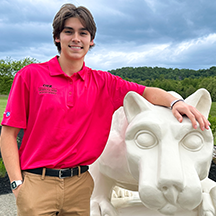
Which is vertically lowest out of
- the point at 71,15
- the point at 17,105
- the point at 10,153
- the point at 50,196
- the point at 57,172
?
the point at 50,196

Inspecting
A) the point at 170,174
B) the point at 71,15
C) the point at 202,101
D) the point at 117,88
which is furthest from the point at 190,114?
the point at 71,15

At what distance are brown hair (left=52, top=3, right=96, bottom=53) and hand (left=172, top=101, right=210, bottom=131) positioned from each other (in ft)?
2.74

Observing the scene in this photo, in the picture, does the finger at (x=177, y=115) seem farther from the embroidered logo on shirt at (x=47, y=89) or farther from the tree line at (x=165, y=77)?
the tree line at (x=165, y=77)

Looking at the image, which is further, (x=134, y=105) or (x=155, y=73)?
(x=155, y=73)

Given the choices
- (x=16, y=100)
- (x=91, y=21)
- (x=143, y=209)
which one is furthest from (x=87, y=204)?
(x=91, y=21)

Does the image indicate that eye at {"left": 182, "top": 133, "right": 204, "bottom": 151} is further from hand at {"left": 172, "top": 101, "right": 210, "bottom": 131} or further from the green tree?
the green tree

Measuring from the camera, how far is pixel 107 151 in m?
2.14

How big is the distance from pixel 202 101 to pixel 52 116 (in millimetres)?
1063

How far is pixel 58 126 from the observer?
1.75 m

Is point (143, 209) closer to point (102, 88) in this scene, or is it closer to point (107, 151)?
point (107, 151)

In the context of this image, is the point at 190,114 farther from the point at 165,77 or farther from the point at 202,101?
the point at 165,77

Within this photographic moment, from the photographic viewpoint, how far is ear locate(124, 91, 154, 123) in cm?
177

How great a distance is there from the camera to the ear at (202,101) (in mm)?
1831

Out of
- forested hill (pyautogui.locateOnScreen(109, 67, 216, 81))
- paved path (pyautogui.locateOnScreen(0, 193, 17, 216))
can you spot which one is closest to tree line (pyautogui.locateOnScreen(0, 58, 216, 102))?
forested hill (pyautogui.locateOnScreen(109, 67, 216, 81))
